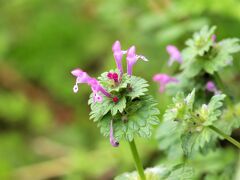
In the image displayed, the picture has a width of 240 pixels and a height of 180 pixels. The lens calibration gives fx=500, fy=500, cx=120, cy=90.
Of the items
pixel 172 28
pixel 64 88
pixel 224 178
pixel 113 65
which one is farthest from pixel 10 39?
pixel 224 178

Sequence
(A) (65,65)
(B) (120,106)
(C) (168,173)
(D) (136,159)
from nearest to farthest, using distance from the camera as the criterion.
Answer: (B) (120,106)
(D) (136,159)
(C) (168,173)
(A) (65,65)

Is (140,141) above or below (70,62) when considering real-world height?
below

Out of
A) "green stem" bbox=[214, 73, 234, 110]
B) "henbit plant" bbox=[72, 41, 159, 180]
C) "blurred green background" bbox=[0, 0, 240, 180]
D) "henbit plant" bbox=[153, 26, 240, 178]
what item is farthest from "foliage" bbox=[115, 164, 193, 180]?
"blurred green background" bbox=[0, 0, 240, 180]

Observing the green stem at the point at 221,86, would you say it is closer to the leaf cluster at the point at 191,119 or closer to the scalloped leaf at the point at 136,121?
the leaf cluster at the point at 191,119

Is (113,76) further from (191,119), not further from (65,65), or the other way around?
(65,65)

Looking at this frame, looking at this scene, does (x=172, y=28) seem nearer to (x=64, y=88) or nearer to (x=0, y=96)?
(x=64, y=88)

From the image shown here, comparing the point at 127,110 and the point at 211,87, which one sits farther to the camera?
the point at 211,87

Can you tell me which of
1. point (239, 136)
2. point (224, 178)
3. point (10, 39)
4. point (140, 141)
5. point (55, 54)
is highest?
point (10, 39)

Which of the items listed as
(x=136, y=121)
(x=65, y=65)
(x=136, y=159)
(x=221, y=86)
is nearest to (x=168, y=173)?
(x=136, y=159)
